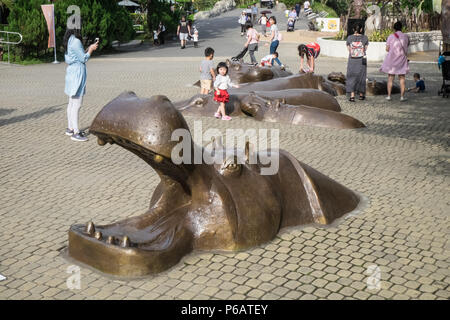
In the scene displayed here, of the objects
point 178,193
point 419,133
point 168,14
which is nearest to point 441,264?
point 178,193

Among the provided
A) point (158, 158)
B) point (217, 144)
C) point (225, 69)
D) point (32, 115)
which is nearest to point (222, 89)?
point (225, 69)

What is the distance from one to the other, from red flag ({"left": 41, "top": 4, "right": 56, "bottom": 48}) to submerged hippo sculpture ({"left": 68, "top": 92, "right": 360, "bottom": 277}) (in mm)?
18009

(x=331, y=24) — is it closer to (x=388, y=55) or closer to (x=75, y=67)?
(x=388, y=55)

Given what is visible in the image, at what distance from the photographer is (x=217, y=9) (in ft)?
173

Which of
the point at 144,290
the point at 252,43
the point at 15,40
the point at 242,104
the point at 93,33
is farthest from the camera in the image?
the point at 93,33

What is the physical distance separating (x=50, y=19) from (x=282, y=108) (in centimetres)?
1399

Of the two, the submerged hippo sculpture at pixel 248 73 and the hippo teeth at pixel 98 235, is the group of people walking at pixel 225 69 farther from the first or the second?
the hippo teeth at pixel 98 235

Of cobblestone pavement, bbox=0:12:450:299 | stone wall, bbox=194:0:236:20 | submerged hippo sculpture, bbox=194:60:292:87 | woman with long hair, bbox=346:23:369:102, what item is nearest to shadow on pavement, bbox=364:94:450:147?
cobblestone pavement, bbox=0:12:450:299

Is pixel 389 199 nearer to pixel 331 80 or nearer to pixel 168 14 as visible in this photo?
pixel 331 80

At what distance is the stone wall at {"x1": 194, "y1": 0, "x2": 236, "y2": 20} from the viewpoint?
49562mm

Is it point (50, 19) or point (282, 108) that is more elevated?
point (50, 19)

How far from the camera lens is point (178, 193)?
541 centimetres

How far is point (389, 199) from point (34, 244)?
389 centimetres
